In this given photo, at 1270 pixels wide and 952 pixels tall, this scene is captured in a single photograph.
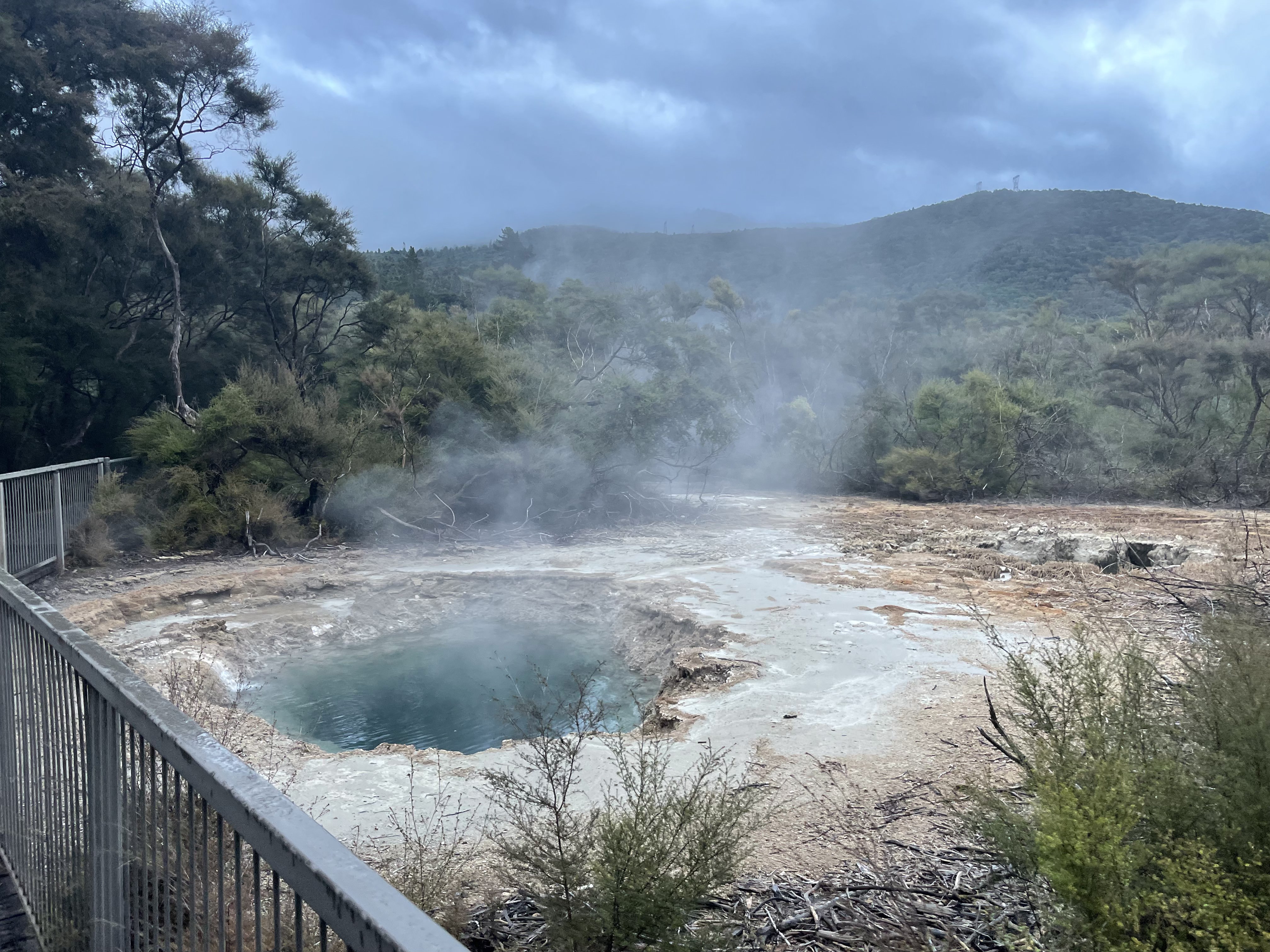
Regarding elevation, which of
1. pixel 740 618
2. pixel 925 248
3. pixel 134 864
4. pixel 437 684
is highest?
pixel 925 248

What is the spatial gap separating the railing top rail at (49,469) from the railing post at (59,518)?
0.34ft

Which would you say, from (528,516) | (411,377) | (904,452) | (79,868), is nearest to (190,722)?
(79,868)

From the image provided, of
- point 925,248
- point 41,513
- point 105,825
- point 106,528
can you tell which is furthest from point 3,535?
point 925,248

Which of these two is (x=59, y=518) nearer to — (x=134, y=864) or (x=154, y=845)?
(x=134, y=864)

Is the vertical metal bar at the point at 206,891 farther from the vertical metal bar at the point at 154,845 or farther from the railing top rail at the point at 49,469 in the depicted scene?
the railing top rail at the point at 49,469

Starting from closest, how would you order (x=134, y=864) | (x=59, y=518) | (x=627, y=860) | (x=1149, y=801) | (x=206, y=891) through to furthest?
(x=206, y=891) → (x=134, y=864) → (x=1149, y=801) → (x=627, y=860) → (x=59, y=518)

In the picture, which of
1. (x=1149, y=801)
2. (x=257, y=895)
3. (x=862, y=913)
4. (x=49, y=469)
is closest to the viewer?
(x=257, y=895)

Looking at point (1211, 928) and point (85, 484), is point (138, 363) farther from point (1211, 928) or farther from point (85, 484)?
→ point (1211, 928)

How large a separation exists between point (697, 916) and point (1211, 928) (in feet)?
5.82

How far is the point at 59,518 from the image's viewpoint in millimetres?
11602

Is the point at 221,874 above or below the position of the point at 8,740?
above

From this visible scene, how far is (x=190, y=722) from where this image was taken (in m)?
1.61

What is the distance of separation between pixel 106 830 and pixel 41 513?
11045mm

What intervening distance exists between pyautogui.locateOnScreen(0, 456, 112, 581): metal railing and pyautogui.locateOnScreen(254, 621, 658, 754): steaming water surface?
11.3 feet
